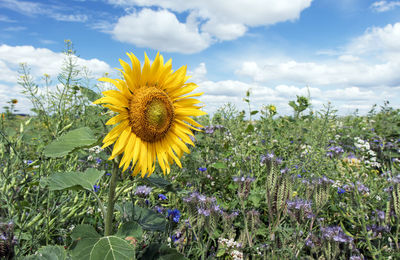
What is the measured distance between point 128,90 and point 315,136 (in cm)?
365

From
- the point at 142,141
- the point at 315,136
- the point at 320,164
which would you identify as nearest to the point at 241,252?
the point at 142,141

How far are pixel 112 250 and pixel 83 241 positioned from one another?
5.7 inches

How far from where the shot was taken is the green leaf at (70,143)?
133 centimetres

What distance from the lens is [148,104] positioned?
5.32 ft

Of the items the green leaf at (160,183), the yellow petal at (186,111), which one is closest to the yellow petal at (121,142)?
the green leaf at (160,183)

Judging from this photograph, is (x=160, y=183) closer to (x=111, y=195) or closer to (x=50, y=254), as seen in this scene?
(x=111, y=195)

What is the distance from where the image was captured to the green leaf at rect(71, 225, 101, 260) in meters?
1.25

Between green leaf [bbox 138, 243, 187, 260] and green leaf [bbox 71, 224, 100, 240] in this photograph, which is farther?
green leaf [bbox 138, 243, 187, 260]

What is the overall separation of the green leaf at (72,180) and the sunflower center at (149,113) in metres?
0.37

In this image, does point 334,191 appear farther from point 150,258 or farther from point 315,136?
point 150,258

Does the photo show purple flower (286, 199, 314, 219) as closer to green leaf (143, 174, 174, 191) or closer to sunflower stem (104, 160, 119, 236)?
green leaf (143, 174, 174, 191)

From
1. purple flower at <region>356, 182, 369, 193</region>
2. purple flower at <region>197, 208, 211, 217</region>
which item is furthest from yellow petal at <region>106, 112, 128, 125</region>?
purple flower at <region>356, 182, 369, 193</region>

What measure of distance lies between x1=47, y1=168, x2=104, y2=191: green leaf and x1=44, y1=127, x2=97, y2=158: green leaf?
0.17 meters

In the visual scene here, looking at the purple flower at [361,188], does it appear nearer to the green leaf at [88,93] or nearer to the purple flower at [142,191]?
the purple flower at [142,191]
